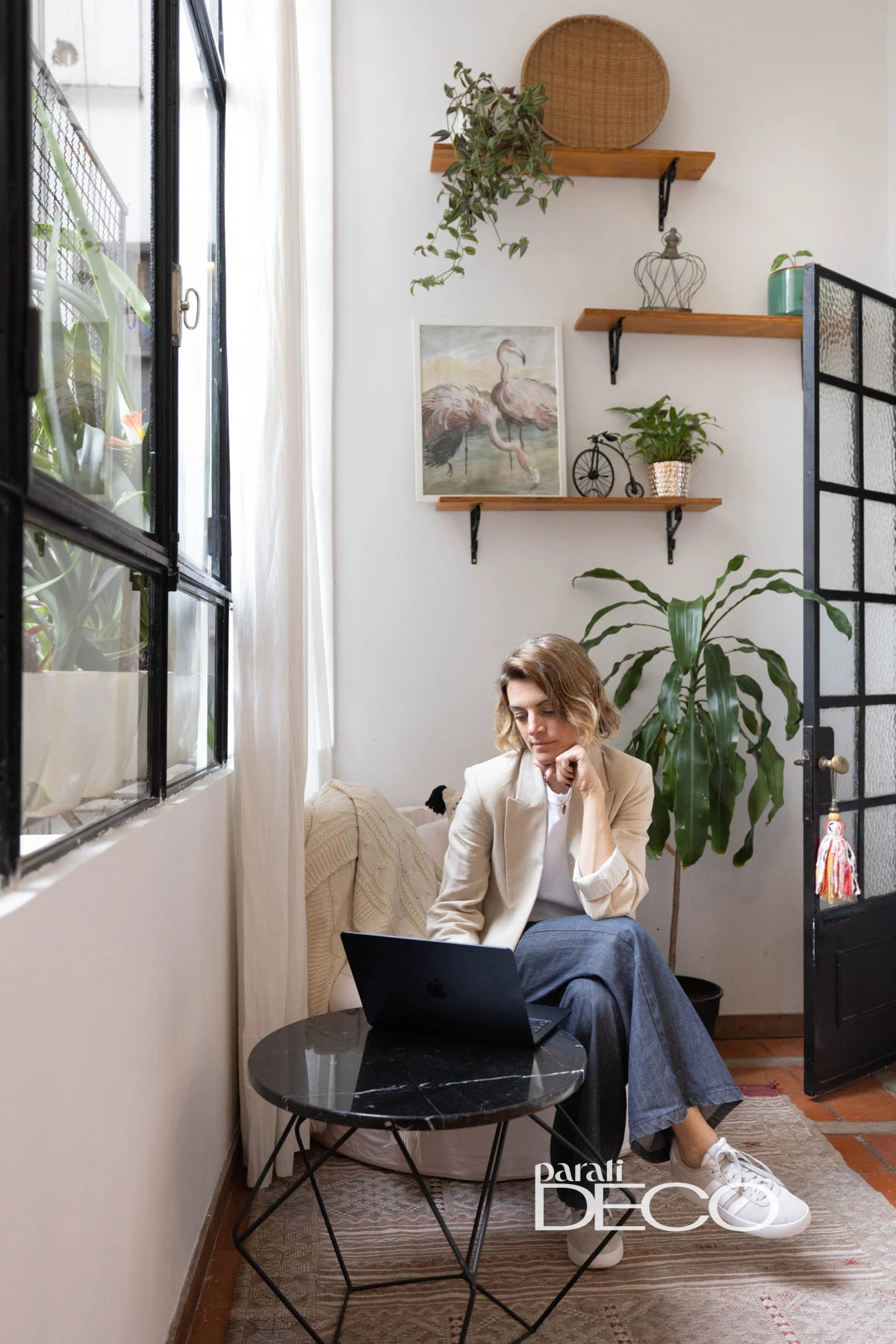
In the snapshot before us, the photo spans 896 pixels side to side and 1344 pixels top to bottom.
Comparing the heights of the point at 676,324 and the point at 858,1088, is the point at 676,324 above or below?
above


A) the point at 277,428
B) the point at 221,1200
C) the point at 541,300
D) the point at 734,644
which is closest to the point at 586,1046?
the point at 221,1200

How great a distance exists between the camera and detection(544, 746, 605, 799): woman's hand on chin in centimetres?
209

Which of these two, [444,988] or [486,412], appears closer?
[444,988]

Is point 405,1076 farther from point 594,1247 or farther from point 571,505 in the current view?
point 571,505

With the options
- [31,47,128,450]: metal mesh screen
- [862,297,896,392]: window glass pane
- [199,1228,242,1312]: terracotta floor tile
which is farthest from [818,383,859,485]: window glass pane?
[199,1228,242,1312]: terracotta floor tile

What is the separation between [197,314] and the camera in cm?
209

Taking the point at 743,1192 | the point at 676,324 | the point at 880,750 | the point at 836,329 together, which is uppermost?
the point at 676,324

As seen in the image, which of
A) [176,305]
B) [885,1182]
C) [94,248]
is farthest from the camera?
[885,1182]

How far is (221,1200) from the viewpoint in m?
2.01

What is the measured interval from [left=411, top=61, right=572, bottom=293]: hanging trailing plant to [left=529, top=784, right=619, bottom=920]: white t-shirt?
158cm

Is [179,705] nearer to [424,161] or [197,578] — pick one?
[197,578]

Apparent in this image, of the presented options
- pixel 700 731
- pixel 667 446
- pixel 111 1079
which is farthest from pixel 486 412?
pixel 111 1079

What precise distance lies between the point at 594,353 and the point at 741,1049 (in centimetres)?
208

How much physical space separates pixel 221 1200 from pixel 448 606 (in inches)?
65.3
